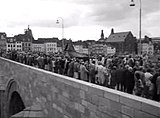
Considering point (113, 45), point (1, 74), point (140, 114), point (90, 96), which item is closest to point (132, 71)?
point (90, 96)

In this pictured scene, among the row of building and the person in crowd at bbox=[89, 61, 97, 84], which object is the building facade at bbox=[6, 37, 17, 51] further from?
the person in crowd at bbox=[89, 61, 97, 84]

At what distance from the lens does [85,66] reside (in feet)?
31.5

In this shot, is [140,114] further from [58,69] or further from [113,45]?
[113,45]

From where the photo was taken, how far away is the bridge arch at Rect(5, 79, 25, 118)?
53.8 ft

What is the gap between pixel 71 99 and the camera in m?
7.08

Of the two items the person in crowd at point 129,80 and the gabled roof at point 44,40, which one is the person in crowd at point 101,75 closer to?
the person in crowd at point 129,80

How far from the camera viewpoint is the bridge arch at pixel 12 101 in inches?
645

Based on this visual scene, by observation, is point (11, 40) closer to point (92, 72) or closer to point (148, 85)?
point (92, 72)

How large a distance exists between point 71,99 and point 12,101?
11817mm

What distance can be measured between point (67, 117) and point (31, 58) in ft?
29.6

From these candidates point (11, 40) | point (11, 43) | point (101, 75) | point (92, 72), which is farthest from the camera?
point (11, 40)

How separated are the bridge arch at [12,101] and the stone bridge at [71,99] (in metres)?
1.83

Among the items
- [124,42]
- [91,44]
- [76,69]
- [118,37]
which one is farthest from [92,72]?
[91,44]

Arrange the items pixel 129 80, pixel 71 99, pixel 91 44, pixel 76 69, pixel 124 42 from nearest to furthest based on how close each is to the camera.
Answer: pixel 71 99 < pixel 129 80 < pixel 76 69 < pixel 124 42 < pixel 91 44
